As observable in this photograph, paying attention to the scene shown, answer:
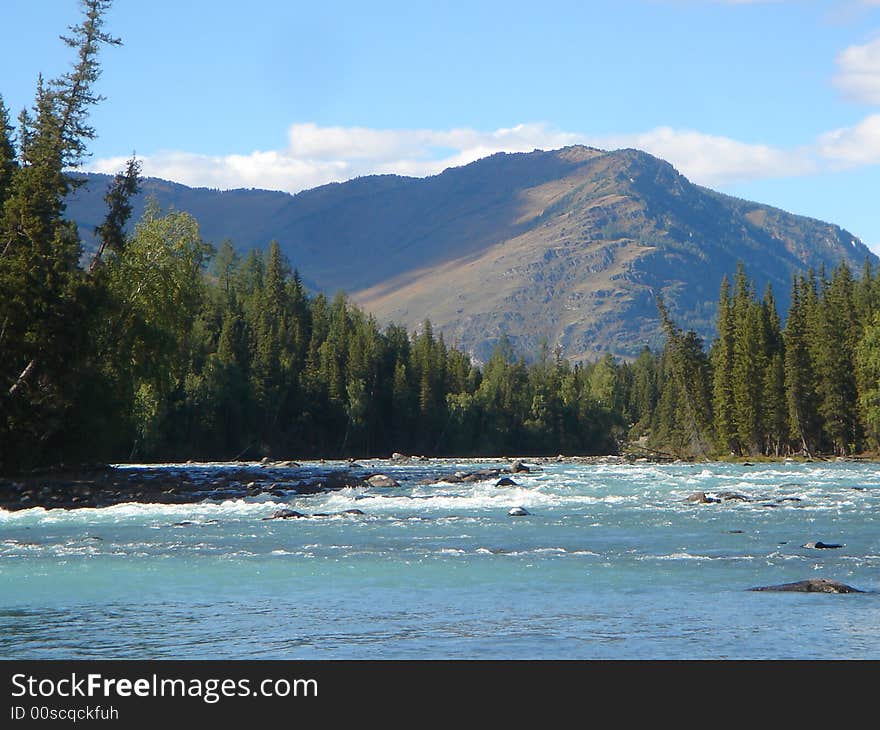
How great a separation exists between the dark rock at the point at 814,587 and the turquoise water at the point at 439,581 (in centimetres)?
44

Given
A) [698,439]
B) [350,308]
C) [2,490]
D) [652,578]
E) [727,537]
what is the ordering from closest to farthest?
[652,578] < [727,537] < [2,490] < [698,439] < [350,308]

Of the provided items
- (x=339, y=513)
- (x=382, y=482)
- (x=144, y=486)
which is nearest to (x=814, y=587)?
(x=339, y=513)

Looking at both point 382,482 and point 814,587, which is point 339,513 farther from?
point 814,587

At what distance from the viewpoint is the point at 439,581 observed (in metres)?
23.0

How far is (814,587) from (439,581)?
760 centimetres

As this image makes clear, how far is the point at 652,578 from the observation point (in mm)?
23031

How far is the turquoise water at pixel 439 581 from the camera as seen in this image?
54.1ft

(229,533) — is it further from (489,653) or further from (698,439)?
(698,439)

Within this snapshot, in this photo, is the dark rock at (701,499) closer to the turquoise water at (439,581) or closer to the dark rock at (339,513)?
the turquoise water at (439,581)

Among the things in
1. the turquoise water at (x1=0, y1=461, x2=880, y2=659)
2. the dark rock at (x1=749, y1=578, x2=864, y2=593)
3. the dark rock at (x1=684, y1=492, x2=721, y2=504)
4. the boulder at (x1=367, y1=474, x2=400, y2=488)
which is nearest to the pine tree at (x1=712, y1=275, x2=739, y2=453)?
the boulder at (x1=367, y1=474, x2=400, y2=488)

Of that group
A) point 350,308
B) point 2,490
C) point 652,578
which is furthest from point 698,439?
point 652,578

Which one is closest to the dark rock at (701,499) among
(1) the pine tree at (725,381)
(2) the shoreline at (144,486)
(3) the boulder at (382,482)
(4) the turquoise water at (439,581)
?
(4) the turquoise water at (439,581)
